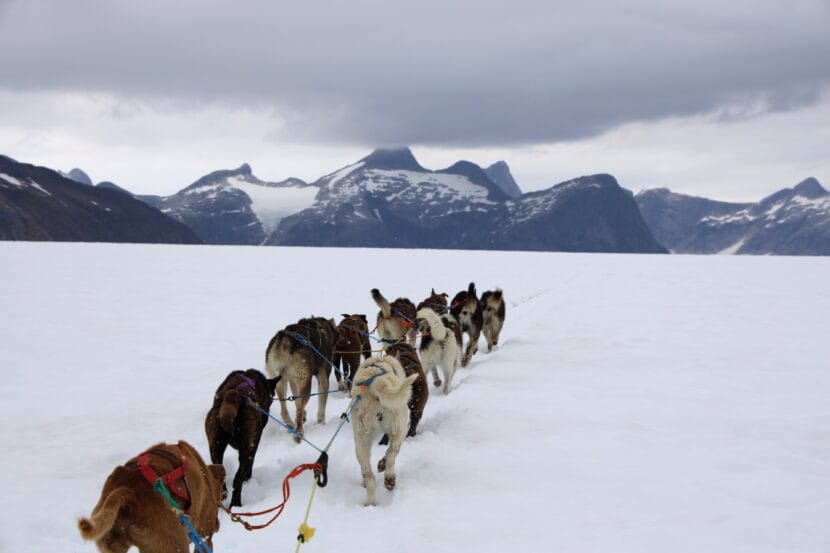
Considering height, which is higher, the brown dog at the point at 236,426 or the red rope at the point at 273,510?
the brown dog at the point at 236,426

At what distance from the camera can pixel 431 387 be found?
9609mm

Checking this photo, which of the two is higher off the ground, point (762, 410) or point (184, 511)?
point (184, 511)

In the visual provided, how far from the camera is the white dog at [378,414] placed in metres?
5.09

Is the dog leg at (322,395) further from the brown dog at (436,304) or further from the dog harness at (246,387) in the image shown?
the brown dog at (436,304)

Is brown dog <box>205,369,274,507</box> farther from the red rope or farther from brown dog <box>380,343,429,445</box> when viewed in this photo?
brown dog <box>380,343,429,445</box>

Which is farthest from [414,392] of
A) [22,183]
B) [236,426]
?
[22,183]

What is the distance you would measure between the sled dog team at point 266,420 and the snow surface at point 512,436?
0.51m

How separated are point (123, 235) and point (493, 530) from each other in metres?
202

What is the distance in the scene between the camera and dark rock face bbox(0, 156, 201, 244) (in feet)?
495

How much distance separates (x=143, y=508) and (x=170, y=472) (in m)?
0.26

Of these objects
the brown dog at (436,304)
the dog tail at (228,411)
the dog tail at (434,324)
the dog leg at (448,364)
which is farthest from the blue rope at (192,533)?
the brown dog at (436,304)

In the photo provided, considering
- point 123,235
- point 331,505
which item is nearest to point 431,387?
point 331,505

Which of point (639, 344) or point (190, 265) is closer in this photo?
point (639, 344)

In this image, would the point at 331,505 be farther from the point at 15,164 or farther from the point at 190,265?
the point at 15,164
